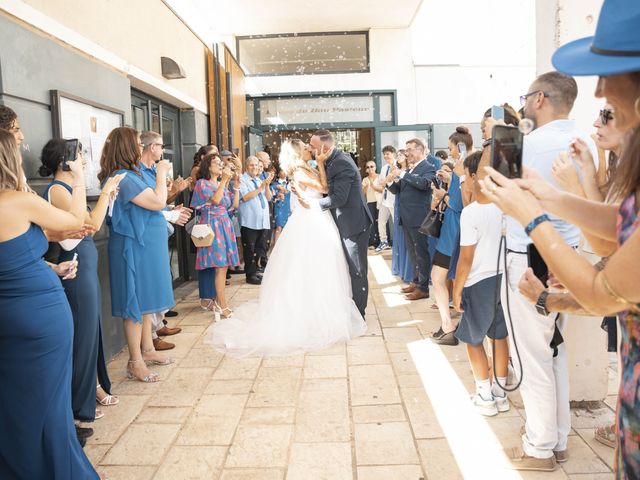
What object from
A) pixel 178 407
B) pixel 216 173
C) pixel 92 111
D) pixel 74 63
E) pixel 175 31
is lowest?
pixel 178 407

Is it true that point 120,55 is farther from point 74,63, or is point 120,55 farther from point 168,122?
point 168,122

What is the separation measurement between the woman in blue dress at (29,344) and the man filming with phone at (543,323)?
205 cm

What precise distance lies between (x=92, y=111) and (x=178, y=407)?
2.52m

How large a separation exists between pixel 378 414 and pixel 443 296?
1.66 metres

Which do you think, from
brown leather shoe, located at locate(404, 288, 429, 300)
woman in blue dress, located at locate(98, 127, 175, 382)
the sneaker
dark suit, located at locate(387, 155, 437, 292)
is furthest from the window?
the sneaker

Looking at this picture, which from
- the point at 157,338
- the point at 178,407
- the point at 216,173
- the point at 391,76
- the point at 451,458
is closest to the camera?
the point at 451,458

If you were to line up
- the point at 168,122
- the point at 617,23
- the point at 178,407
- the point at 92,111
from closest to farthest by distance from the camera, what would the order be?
1. the point at 617,23
2. the point at 178,407
3. the point at 92,111
4. the point at 168,122

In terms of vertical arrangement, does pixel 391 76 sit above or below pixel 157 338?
above

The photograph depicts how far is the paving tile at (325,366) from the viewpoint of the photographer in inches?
160

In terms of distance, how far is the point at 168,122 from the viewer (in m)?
7.30

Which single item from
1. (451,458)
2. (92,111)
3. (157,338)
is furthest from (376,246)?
(451,458)

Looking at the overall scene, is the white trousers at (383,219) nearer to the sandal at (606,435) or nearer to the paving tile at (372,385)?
the paving tile at (372,385)

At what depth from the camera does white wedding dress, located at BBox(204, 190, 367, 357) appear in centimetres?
479

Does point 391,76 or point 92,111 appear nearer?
point 92,111
